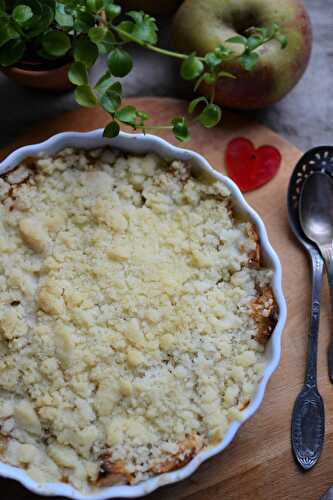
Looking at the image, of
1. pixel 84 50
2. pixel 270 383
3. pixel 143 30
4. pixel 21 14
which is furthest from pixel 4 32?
pixel 270 383

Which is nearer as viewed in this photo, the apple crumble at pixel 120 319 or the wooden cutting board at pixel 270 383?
the apple crumble at pixel 120 319

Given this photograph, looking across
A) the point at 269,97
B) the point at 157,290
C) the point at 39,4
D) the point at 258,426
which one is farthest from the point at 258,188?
the point at 39,4

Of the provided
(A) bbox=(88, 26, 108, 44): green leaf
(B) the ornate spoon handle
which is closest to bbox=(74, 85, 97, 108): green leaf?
(A) bbox=(88, 26, 108, 44): green leaf

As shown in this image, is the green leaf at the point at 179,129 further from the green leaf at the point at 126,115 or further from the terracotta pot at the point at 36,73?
the terracotta pot at the point at 36,73

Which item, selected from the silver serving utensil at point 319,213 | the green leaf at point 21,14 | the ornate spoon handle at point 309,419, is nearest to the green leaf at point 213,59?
the green leaf at point 21,14

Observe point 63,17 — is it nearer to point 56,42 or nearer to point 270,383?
point 56,42

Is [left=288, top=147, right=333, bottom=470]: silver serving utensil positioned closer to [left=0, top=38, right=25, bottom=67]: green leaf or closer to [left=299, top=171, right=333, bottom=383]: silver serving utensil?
[left=299, top=171, right=333, bottom=383]: silver serving utensil

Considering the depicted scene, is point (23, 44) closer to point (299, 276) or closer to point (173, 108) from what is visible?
point (173, 108)
